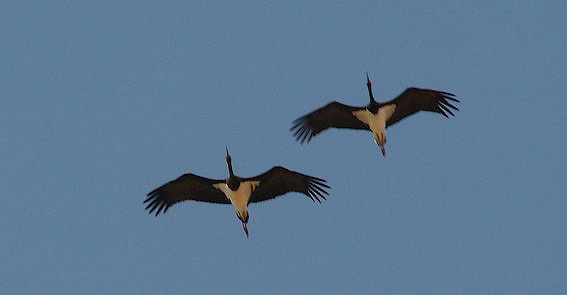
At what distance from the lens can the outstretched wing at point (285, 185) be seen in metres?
28.5

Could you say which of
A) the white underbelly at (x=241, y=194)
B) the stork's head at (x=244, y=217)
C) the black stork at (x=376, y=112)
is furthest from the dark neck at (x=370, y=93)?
the stork's head at (x=244, y=217)

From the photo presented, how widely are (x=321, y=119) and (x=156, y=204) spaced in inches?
207

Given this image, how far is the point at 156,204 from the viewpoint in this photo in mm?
28734

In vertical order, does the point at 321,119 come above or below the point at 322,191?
above

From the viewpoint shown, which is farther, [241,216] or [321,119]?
[321,119]

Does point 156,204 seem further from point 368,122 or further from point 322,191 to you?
point 368,122

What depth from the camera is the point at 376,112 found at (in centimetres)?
2953

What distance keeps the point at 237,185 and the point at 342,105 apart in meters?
3.89

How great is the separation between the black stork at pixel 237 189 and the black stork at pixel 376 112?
5.46 feet

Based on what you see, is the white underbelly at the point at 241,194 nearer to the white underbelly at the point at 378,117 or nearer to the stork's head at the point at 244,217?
the stork's head at the point at 244,217

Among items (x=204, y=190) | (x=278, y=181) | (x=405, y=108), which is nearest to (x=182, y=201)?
(x=204, y=190)

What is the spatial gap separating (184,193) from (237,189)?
1561mm

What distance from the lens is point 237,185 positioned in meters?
28.3

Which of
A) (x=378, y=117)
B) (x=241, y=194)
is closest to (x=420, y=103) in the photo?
(x=378, y=117)
